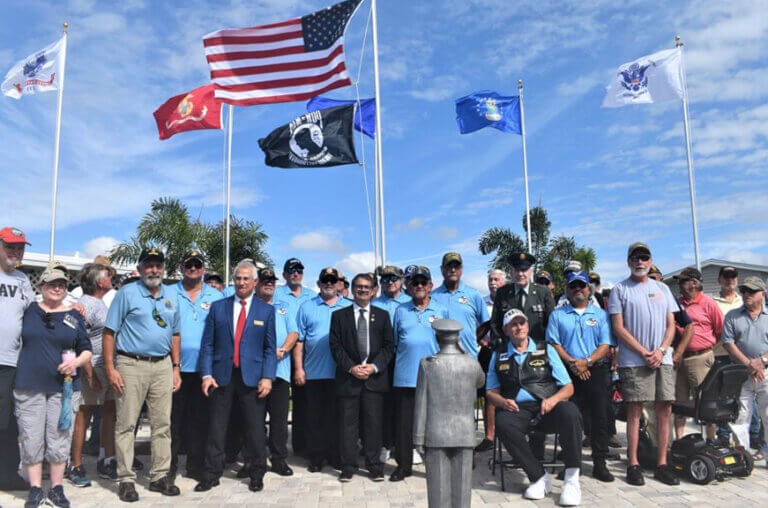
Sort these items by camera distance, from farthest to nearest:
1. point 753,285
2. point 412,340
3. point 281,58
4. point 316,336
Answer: point 281,58 < point 753,285 < point 316,336 < point 412,340

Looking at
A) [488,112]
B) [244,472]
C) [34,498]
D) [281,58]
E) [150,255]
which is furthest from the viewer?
[488,112]

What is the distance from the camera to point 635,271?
6.00 meters

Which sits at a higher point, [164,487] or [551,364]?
[551,364]

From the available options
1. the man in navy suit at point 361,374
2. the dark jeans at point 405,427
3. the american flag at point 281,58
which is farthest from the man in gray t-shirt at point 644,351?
the american flag at point 281,58

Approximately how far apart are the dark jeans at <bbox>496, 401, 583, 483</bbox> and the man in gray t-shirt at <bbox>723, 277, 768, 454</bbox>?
2.54 m

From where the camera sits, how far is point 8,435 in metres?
5.45

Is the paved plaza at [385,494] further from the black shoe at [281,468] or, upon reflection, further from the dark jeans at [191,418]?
the dark jeans at [191,418]

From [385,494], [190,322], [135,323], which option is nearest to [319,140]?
[190,322]

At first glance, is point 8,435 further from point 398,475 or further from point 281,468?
point 398,475

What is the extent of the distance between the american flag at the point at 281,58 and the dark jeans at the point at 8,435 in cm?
673

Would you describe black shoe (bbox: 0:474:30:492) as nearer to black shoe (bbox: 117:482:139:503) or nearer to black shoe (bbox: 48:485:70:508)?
black shoe (bbox: 48:485:70:508)

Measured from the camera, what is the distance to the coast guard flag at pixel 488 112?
1716 cm

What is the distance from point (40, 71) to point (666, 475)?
16.9 metres

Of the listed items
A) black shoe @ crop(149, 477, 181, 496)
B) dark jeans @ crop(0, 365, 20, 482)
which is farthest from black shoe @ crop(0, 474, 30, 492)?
black shoe @ crop(149, 477, 181, 496)
